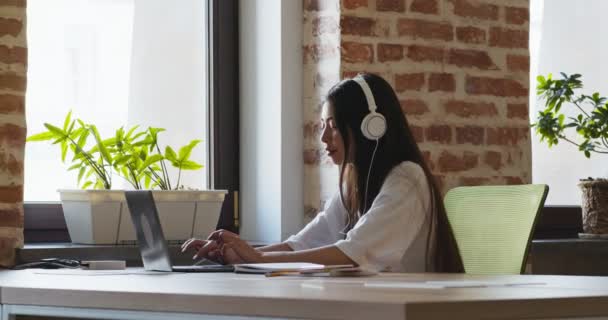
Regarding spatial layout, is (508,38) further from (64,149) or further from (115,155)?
(64,149)

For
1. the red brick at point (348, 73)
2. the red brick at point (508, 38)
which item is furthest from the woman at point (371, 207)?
the red brick at point (508, 38)

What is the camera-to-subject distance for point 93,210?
10.5 feet

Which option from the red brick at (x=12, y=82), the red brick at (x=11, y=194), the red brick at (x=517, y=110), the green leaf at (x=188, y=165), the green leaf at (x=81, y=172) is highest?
the red brick at (x=12, y=82)

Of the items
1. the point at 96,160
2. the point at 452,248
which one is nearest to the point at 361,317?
the point at 452,248

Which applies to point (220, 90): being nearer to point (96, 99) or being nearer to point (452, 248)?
point (96, 99)

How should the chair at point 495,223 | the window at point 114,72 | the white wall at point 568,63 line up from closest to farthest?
the chair at point 495,223 < the window at point 114,72 < the white wall at point 568,63

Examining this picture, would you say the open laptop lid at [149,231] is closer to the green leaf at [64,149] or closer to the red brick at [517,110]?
the green leaf at [64,149]

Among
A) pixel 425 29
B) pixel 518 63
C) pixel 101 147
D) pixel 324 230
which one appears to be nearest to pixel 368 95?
pixel 324 230

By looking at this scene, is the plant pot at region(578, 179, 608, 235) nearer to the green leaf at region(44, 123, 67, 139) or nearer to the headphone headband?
the headphone headband

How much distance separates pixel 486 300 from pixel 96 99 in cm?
232

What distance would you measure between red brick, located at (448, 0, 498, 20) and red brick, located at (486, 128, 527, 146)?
399mm

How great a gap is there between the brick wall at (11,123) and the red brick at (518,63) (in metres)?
1.69

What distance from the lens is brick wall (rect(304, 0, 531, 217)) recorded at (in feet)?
11.3

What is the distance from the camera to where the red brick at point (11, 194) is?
3.01 m
